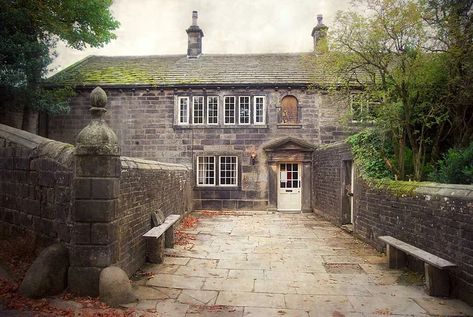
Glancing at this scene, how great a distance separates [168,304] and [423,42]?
7890mm

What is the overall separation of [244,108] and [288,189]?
14.9 feet

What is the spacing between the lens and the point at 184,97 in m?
15.9

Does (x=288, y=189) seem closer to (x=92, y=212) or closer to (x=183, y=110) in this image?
(x=183, y=110)

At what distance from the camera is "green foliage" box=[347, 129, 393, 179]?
29.4 feet

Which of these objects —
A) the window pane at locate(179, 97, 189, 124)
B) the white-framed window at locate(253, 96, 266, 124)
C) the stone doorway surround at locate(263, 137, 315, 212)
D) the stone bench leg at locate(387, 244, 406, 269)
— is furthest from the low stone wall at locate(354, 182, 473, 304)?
the window pane at locate(179, 97, 189, 124)

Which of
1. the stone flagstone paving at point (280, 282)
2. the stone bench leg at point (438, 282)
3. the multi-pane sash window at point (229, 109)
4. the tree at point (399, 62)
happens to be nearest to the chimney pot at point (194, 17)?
the multi-pane sash window at point (229, 109)

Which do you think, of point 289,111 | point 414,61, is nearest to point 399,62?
point 414,61

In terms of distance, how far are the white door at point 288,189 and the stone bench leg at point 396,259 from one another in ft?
30.0

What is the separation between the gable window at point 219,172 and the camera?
15828 millimetres

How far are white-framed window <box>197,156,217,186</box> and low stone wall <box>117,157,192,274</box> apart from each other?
6.96 meters

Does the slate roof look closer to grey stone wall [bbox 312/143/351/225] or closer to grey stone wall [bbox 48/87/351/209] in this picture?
grey stone wall [bbox 48/87/351/209]

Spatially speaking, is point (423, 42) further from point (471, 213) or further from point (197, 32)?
point (197, 32)

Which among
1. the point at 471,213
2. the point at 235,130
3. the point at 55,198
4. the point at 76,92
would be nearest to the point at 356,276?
the point at 471,213

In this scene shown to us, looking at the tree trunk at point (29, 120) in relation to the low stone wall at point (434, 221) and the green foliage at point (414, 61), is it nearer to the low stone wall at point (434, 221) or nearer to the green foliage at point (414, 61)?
the green foliage at point (414, 61)
